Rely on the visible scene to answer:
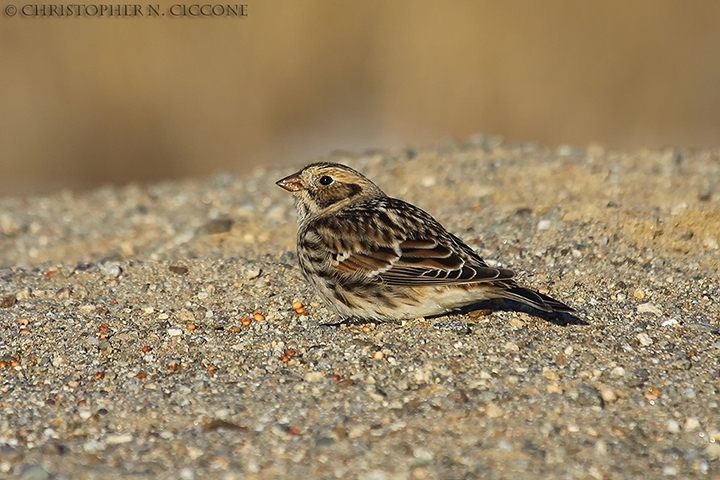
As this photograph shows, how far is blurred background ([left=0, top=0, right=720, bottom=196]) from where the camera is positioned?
15.5 metres

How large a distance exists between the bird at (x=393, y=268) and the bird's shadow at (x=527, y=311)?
0.20 m

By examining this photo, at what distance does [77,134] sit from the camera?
15.9 meters

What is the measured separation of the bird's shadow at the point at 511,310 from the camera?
6660mm

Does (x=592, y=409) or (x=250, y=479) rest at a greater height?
(x=592, y=409)

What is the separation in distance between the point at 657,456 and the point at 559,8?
12.2 m

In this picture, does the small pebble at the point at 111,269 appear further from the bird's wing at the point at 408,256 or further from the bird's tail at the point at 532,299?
the bird's tail at the point at 532,299

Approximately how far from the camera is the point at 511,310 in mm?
6828

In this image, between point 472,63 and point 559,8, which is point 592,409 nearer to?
point 472,63

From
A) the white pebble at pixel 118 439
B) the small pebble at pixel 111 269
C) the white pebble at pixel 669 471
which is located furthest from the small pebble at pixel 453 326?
the small pebble at pixel 111 269

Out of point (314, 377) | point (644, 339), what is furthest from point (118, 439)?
point (644, 339)

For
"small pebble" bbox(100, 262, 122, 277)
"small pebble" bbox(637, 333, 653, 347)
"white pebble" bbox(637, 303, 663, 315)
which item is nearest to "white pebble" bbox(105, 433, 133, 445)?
"small pebble" bbox(100, 262, 122, 277)

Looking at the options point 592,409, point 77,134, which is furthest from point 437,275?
point 77,134

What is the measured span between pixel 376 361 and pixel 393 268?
69cm

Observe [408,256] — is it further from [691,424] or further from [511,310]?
[691,424]
